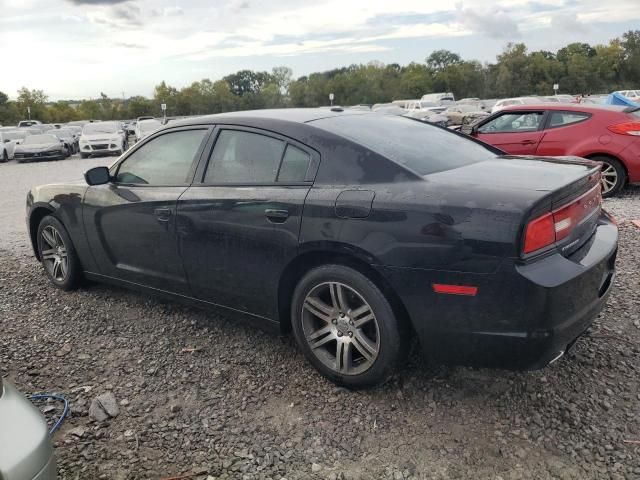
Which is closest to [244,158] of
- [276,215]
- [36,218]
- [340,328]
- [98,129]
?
[276,215]

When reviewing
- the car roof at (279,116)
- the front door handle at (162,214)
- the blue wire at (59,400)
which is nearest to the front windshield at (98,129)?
the car roof at (279,116)

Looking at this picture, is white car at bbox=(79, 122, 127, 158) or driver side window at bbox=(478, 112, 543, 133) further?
white car at bbox=(79, 122, 127, 158)

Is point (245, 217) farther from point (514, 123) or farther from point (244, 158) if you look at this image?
point (514, 123)

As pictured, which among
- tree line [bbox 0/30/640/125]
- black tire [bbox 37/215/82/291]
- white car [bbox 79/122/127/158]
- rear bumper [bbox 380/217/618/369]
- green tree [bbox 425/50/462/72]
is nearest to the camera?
rear bumper [bbox 380/217/618/369]

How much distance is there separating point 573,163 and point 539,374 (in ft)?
4.21

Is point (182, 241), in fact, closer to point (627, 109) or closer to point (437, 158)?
point (437, 158)

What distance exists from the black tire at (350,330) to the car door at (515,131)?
6358mm

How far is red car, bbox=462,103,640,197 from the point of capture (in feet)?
25.4

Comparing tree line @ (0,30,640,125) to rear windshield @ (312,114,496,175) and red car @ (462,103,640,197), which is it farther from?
rear windshield @ (312,114,496,175)

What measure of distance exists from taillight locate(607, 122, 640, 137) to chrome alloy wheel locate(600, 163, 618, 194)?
0.48 metres

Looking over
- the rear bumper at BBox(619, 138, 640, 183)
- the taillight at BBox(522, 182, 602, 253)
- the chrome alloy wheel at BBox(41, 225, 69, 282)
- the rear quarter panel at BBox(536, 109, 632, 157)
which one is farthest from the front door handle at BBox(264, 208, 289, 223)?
the rear bumper at BBox(619, 138, 640, 183)

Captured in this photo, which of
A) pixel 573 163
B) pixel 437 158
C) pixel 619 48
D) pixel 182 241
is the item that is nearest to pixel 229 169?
pixel 182 241

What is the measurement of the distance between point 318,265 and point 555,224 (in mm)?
1255

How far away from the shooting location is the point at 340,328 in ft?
10.2
